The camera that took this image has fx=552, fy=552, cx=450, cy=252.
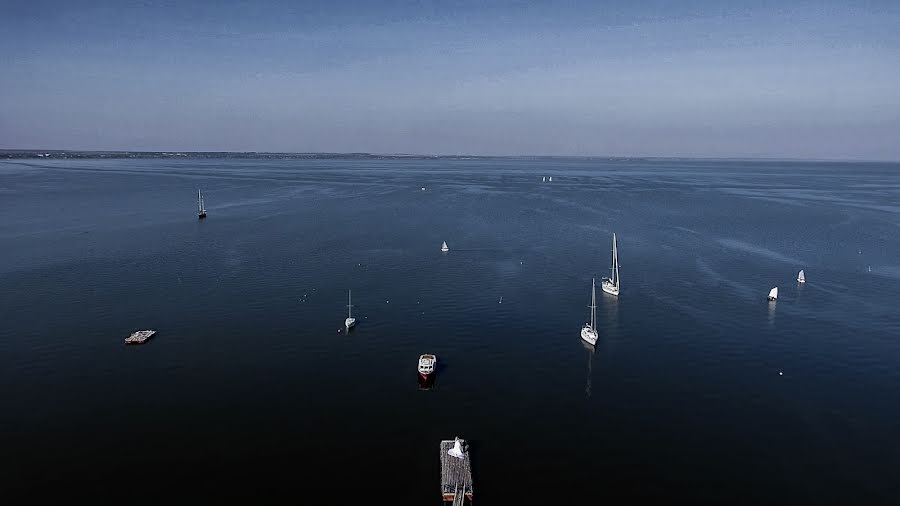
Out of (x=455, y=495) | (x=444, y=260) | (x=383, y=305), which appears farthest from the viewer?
(x=444, y=260)

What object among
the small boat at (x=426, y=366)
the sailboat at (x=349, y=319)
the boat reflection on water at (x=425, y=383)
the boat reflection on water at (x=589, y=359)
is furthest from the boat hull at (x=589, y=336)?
the sailboat at (x=349, y=319)

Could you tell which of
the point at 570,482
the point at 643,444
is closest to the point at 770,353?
the point at 643,444

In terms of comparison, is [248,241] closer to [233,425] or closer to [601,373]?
[233,425]

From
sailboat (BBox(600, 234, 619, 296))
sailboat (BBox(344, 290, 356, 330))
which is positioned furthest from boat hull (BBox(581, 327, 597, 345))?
sailboat (BBox(344, 290, 356, 330))

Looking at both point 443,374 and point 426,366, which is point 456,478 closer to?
point 426,366

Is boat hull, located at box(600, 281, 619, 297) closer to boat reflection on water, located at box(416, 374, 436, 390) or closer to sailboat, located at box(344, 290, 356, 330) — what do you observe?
sailboat, located at box(344, 290, 356, 330)

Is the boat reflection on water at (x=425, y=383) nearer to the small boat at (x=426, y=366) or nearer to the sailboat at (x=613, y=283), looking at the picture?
the small boat at (x=426, y=366)

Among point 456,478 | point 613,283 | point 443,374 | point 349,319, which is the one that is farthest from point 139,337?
point 613,283
